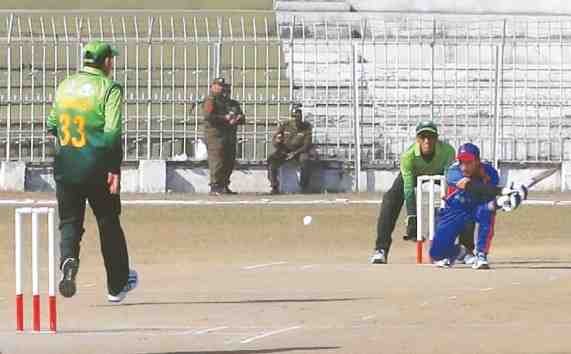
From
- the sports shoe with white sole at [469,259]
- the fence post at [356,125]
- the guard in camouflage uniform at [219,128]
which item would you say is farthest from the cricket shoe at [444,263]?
the fence post at [356,125]

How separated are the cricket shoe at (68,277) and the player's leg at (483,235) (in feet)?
17.5

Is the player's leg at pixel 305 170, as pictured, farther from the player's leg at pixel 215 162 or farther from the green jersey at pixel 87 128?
the green jersey at pixel 87 128

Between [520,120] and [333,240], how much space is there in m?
9.20

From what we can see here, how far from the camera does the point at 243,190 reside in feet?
97.6

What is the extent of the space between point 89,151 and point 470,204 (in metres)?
5.35

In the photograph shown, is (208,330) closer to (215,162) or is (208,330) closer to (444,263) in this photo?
(444,263)

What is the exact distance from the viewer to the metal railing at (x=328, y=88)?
30.1m

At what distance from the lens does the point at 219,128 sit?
2867cm

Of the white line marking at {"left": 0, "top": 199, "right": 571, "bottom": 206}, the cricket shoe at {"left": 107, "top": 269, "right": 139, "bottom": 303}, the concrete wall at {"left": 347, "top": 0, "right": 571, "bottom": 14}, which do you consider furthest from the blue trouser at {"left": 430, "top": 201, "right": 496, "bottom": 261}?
the concrete wall at {"left": 347, "top": 0, "right": 571, "bottom": 14}

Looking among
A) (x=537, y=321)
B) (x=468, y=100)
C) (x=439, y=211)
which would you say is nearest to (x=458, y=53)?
(x=468, y=100)

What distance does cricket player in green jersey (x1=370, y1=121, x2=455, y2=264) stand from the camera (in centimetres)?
1775

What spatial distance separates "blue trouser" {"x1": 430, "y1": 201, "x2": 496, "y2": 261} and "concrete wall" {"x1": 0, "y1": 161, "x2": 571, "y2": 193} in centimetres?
1215

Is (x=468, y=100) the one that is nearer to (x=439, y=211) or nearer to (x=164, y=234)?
(x=164, y=234)

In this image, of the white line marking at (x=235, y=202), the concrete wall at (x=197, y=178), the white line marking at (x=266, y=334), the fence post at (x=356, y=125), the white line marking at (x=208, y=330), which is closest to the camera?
the white line marking at (x=266, y=334)
